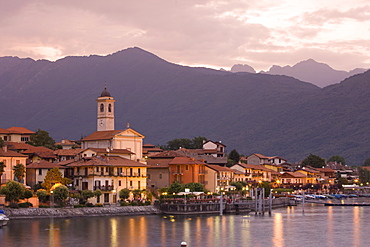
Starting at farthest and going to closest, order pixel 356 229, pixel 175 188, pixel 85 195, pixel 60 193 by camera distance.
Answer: pixel 175 188, pixel 85 195, pixel 60 193, pixel 356 229

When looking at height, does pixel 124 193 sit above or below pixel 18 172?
below

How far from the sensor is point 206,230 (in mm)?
77750

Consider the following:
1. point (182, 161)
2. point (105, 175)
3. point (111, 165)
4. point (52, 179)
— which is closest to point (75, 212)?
point (52, 179)

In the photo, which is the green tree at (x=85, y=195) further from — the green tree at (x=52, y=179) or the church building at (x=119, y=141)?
the church building at (x=119, y=141)

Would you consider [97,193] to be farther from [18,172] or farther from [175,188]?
[175,188]

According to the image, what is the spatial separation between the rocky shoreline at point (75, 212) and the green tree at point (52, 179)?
7.35 meters

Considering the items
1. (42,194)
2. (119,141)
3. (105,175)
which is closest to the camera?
(42,194)

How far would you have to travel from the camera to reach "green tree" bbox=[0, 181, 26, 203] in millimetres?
83662

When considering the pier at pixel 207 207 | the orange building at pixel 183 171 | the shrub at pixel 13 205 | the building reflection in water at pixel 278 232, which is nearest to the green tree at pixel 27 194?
the shrub at pixel 13 205

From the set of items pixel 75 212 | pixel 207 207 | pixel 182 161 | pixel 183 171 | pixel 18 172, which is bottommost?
pixel 207 207

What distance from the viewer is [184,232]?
75.1m

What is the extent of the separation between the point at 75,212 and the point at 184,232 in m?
19.5

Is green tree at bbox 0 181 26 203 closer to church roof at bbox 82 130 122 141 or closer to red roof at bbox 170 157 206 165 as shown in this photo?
church roof at bbox 82 130 122 141

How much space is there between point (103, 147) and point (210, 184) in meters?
20.5
